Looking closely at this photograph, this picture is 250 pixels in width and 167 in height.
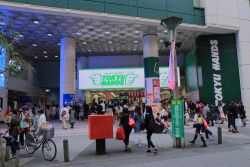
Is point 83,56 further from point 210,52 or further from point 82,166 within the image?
point 82,166

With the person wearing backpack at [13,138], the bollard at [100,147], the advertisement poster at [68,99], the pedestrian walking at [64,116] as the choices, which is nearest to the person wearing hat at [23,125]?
the person wearing backpack at [13,138]

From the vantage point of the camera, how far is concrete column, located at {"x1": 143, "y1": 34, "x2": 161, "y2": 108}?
76.4 ft

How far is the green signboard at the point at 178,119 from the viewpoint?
10758mm

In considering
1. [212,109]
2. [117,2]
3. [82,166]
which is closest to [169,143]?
[82,166]

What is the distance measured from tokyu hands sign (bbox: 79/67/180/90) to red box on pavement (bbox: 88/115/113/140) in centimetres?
1939

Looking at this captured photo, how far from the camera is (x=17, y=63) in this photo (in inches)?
370

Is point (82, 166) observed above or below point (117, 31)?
below

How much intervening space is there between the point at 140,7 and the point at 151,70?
5.55 metres

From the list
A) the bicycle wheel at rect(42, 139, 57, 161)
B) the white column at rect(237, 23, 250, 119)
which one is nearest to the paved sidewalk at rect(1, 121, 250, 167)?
the bicycle wheel at rect(42, 139, 57, 161)

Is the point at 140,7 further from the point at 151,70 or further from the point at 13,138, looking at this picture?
the point at 13,138

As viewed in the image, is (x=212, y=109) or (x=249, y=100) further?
(x=249, y=100)

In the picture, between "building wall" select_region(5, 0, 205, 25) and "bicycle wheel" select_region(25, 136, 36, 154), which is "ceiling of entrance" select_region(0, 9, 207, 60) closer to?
"building wall" select_region(5, 0, 205, 25)

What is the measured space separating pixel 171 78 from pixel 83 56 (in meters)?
23.5

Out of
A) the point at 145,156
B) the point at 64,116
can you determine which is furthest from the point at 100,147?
the point at 64,116
